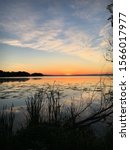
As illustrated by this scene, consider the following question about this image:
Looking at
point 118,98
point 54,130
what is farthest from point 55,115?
point 118,98

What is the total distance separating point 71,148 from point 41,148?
0.33 metres

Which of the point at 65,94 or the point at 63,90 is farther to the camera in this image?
the point at 63,90

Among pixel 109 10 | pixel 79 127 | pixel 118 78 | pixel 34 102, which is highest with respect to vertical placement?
pixel 109 10

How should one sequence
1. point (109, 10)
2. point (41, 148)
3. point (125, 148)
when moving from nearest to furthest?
point (125, 148)
point (41, 148)
point (109, 10)

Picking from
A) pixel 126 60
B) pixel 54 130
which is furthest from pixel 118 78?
pixel 54 130

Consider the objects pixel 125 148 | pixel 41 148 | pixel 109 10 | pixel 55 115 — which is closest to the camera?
pixel 125 148

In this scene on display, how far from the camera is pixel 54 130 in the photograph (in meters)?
3.20

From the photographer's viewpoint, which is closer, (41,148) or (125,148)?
(125,148)

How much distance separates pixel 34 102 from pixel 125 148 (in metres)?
1.82

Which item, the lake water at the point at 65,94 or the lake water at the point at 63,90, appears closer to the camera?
the lake water at the point at 65,94

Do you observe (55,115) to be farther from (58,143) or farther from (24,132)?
(58,143)

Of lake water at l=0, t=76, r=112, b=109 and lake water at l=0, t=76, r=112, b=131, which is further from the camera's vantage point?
lake water at l=0, t=76, r=112, b=109

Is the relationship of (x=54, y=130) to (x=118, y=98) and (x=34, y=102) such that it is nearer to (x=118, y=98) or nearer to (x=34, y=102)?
(x=34, y=102)

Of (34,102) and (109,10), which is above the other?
(109,10)
